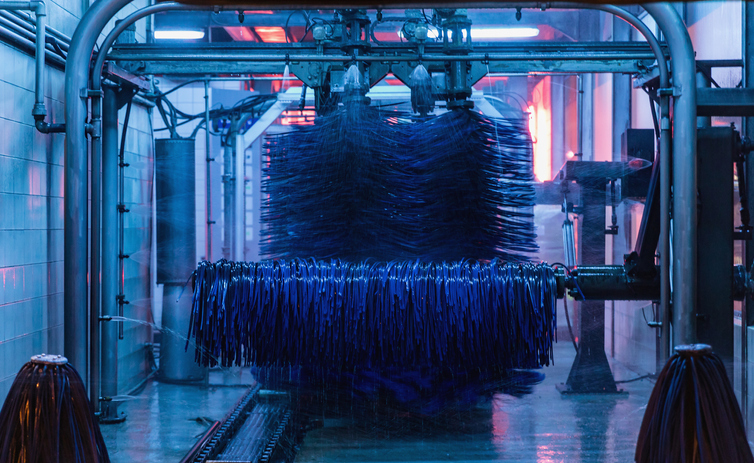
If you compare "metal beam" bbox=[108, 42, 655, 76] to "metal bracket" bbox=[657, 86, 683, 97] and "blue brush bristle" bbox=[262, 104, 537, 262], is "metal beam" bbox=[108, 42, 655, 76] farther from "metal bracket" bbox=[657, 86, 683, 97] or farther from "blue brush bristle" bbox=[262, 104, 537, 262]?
"metal bracket" bbox=[657, 86, 683, 97]

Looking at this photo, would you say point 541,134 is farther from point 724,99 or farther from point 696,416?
point 696,416

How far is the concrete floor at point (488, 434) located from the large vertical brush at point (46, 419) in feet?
2.16

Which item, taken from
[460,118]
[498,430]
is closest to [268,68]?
[460,118]

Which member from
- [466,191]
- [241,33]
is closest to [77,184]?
[466,191]

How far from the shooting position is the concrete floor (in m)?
2.02

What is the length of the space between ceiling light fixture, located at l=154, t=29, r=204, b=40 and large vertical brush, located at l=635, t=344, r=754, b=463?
2.49 m

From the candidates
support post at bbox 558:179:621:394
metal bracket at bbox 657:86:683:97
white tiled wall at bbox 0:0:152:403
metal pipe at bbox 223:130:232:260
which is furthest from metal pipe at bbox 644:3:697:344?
white tiled wall at bbox 0:0:152:403

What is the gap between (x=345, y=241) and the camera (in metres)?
2.09

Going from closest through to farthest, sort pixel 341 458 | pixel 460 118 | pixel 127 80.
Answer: pixel 341 458, pixel 460 118, pixel 127 80

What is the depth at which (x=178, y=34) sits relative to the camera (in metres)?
3.03

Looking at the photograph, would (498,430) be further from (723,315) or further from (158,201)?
(158,201)

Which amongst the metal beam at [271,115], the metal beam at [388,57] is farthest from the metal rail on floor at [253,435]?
the metal beam at [388,57]

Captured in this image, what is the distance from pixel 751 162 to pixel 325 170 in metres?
1.70

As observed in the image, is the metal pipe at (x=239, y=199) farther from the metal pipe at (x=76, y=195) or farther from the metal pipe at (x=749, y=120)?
the metal pipe at (x=749, y=120)
